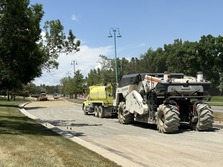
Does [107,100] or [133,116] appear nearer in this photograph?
[133,116]

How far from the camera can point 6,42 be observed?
17.2 metres

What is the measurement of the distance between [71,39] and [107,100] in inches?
343

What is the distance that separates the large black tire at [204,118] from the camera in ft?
56.4

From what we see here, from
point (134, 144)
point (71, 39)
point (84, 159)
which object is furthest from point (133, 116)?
point (84, 159)

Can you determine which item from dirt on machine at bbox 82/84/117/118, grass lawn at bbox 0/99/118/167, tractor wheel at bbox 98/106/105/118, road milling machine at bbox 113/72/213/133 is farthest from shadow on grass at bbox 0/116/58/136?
tractor wheel at bbox 98/106/105/118

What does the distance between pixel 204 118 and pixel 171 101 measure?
1.79m

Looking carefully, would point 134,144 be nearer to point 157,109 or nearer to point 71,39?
point 157,109

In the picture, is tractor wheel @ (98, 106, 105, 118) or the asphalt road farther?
tractor wheel @ (98, 106, 105, 118)

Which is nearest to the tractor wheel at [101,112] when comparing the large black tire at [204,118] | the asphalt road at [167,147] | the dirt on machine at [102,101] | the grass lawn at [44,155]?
the dirt on machine at [102,101]

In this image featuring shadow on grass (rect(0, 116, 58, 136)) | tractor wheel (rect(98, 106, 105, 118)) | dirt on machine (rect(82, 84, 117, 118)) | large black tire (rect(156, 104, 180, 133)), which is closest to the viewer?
shadow on grass (rect(0, 116, 58, 136))

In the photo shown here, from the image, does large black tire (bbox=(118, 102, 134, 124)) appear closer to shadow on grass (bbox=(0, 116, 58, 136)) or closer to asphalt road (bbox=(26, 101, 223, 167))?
asphalt road (bbox=(26, 101, 223, 167))

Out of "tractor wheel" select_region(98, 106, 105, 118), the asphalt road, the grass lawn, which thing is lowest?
the asphalt road

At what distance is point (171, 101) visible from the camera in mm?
18000

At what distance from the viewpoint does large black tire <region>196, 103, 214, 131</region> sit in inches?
677
